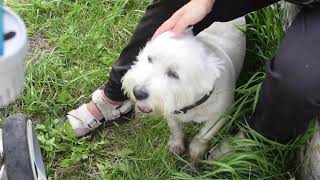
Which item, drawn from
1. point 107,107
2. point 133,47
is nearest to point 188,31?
point 133,47

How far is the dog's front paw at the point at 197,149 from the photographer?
6.35 feet

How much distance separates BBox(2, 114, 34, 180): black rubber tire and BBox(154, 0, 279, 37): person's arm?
0.53 metres

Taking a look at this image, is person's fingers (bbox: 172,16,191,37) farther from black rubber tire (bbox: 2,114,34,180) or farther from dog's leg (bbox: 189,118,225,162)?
black rubber tire (bbox: 2,114,34,180)

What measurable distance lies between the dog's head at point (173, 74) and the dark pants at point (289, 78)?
140 millimetres

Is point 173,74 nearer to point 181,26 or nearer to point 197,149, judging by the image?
point 181,26

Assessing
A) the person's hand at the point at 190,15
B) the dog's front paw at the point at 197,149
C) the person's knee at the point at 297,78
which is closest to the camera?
the person's knee at the point at 297,78

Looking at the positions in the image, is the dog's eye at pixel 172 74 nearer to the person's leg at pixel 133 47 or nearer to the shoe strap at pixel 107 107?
the person's leg at pixel 133 47

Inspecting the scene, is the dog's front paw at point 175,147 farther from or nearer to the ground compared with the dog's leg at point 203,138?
nearer to the ground

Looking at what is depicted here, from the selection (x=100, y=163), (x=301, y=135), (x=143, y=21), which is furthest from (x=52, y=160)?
(x=301, y=135)

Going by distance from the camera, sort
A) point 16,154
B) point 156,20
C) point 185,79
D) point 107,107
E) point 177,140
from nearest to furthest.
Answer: point 16,154 < point 185,79 < point 156,20 < point 177,140 < point 107,107

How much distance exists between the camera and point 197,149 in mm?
1960

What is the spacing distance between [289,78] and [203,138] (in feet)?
1.89

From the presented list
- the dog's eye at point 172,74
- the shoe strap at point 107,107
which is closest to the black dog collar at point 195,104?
the dog's eye at point 172,74

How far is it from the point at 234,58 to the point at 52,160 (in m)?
0.79
